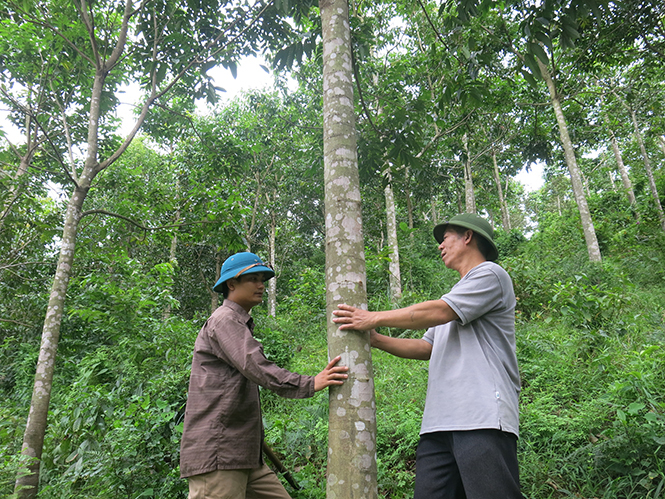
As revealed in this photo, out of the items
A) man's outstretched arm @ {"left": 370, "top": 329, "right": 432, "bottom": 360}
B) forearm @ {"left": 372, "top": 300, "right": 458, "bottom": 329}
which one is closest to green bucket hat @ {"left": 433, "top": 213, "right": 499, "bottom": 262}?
forearm @ {"left": 372, "top": 300, "right": 458, "bottom": 329}

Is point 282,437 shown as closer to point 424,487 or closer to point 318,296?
point 424,487

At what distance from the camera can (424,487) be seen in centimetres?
192

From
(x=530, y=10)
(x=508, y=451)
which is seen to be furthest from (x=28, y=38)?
(x=508, y=451)

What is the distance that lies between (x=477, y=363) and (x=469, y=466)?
44 centimetres

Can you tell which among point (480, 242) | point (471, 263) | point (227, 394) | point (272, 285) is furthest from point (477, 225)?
point (272, 285)

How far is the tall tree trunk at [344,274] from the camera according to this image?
171 cm

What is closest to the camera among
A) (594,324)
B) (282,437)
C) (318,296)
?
(282,437)

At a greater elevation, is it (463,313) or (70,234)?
(70,234)

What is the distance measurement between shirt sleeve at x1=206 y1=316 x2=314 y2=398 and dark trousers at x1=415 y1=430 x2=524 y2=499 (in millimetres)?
703

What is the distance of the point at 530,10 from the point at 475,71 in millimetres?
531

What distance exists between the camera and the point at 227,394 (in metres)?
2.19

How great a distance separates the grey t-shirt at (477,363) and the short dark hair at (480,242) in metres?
0.26

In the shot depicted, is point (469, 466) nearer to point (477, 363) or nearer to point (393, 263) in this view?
point (477, 363)

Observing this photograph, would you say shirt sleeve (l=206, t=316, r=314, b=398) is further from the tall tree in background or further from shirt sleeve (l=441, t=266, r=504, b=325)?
the tall tree in background
